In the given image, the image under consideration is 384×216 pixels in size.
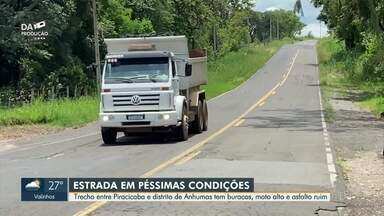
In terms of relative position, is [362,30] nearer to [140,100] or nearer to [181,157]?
[140,100]

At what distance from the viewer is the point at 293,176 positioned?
12.3 meters

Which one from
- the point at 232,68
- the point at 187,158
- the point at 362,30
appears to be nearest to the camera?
the point at 187,158

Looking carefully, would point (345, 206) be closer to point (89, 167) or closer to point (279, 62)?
point (89, 167)

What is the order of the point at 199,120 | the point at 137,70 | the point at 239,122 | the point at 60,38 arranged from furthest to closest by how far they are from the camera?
the point at 60,38, the point at 239,122, the point at 199,120, the point at 137,70

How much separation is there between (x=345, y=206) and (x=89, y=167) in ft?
19.7

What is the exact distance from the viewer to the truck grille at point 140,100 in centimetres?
1870

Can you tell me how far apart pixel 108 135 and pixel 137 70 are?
2.10 meters

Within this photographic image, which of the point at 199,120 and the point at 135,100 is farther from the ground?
the point at 135,100

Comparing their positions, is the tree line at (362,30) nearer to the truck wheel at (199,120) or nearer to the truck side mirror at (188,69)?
the truck wheel at (199,120)

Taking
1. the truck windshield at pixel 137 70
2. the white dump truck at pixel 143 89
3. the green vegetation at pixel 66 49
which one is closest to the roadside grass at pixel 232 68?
the green vegetation at pixel 66 49

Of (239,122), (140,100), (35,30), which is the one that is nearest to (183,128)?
(140,100)

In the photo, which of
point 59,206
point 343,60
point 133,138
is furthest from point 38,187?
point 343,60

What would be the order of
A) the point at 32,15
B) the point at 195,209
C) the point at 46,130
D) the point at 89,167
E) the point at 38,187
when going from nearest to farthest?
the point at 38,187
the point at 195,209
the point at 89,167
the point at 46,130
the point at 32,15

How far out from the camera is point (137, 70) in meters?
19.0
